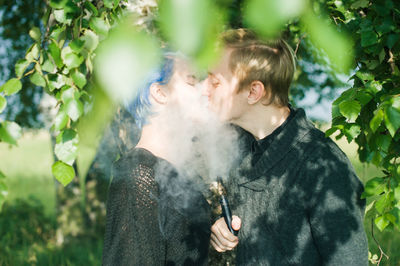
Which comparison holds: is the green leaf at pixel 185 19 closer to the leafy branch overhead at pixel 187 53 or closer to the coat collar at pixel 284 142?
the leafy branch overhead at pixel 187 53

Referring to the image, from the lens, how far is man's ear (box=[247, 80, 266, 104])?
2.34 meters

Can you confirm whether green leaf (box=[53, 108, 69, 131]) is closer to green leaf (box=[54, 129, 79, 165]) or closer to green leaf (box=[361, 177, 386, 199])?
green leaf (box=[54, 129, 79, 165])

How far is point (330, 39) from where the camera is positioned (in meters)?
0.83

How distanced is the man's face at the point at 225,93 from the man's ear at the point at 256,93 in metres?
0.03

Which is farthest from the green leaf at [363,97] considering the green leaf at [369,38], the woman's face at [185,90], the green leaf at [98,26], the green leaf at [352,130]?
the green leaf at [98,26]

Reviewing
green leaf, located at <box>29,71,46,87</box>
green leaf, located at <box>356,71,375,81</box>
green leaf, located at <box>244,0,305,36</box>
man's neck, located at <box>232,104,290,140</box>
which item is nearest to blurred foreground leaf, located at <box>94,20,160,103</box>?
green leaf, located at <box>244,0,305,36</box>

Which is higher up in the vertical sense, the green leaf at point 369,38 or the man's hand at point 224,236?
the green leaf at point 369,38

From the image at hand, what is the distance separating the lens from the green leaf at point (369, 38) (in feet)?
6.06

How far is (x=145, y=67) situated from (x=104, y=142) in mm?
4428

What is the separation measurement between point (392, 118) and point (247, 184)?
99 cm

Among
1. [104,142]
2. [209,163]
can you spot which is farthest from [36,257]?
[209,163]

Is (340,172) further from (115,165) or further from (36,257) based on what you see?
(36,257)

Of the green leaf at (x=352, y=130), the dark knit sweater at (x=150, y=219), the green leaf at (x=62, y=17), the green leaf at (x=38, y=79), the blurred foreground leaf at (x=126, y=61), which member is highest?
the blurred foreground leaf at (x=126, y=61)

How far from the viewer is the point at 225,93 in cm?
240
